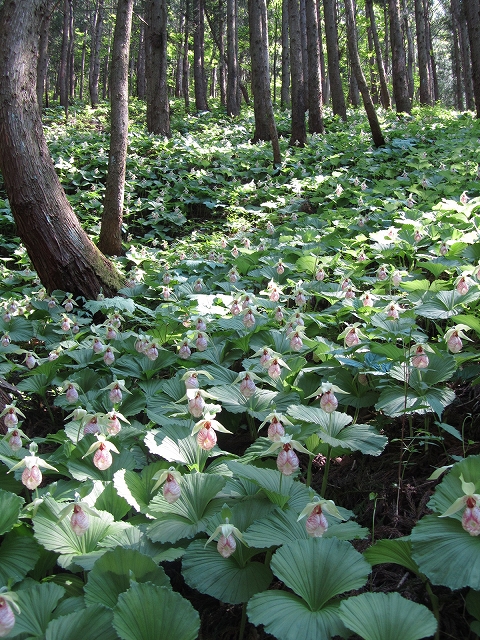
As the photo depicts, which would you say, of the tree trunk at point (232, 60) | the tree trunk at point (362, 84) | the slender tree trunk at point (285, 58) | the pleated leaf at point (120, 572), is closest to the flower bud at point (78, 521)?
the pleated leaf at point (120, 572)

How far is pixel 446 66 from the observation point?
167 feet

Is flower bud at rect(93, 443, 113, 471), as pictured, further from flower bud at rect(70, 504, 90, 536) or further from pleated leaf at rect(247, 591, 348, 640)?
pleated leaf at rect(247, 591, 348, 640)

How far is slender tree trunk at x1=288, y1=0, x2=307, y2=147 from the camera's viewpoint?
12.1 meters

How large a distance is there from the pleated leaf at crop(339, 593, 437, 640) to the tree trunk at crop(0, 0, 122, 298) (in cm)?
467

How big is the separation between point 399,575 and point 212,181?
976 cm

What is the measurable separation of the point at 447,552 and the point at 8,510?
1596 mm

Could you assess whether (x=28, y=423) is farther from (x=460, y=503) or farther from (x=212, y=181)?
(x=212, y=181)

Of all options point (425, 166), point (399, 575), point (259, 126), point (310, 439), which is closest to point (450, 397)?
point (310, 439)

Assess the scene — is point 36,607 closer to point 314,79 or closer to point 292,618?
point 292,618

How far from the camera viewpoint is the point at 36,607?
1649 mm

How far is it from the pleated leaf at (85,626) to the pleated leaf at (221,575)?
1.07 ft

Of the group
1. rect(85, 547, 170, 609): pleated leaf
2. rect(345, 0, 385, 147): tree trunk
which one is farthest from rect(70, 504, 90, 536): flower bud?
rect(345, 0, 385, 147): tree trunk

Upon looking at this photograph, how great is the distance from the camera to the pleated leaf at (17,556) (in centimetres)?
187

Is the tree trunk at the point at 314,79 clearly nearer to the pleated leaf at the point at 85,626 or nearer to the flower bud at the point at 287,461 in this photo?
the flower bud at the point at 287,461
